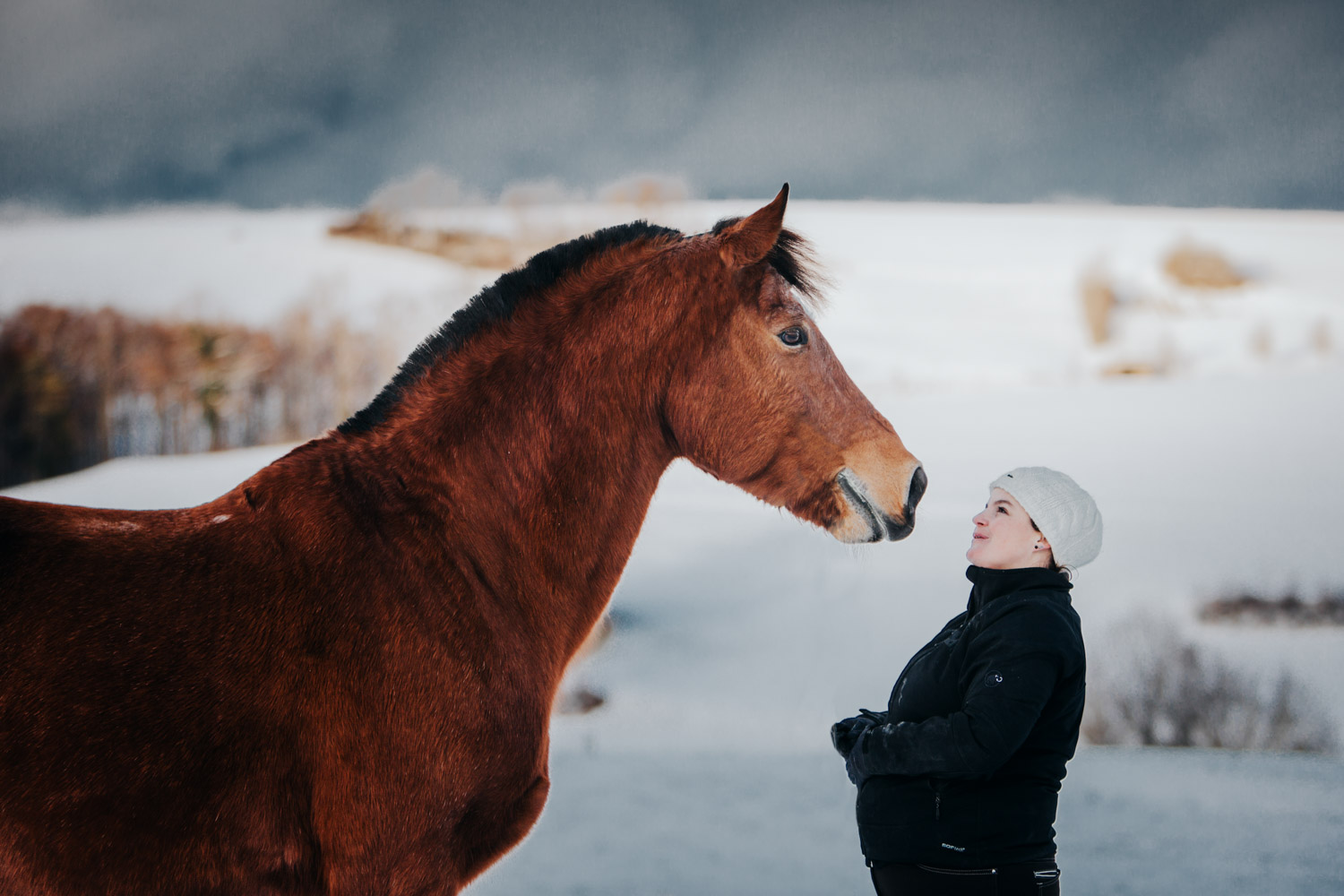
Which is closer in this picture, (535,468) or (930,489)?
(535,468)

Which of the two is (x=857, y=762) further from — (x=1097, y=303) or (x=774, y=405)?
(x=1097, y=303)

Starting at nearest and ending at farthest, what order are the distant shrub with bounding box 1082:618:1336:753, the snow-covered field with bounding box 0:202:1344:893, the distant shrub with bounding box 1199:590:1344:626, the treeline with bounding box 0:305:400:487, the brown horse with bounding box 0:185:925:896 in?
the brown horse with bounding box 0:185:925:896 → the snow-covered field with bounding box 0:202:1344:893 → the distant shrub with bounding box 1082:618:1336:753 → the distant shrub with bounding box 1199:590:1344:626 → the treeline with bounding box 0:305:400:487

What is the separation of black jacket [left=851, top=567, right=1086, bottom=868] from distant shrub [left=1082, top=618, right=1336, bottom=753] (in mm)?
3436

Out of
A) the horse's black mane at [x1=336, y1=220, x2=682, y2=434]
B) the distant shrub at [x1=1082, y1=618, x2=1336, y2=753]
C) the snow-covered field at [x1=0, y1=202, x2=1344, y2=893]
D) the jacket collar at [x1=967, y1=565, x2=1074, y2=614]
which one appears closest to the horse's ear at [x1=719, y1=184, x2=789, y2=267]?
the horse's black mane at [x1=336, y1=220, x2=682, y2=434]

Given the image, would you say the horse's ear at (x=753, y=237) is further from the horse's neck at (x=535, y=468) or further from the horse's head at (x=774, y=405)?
the horse's neck at (x=535, y=468)

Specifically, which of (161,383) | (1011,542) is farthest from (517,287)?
(161,383)

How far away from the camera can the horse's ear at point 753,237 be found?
1456 mm

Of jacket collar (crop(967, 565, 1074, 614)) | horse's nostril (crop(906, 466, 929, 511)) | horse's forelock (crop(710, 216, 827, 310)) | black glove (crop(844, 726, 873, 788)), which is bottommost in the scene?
black glove (crop(844, 726, 873, 788))

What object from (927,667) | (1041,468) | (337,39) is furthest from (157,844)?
(337,39)

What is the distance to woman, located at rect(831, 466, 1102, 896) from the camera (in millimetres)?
1242

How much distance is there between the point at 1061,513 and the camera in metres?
1.35

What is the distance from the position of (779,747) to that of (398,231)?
3.93 meters

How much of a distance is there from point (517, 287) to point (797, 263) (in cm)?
54

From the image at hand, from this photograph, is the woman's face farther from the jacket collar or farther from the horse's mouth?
the horse's mouth
